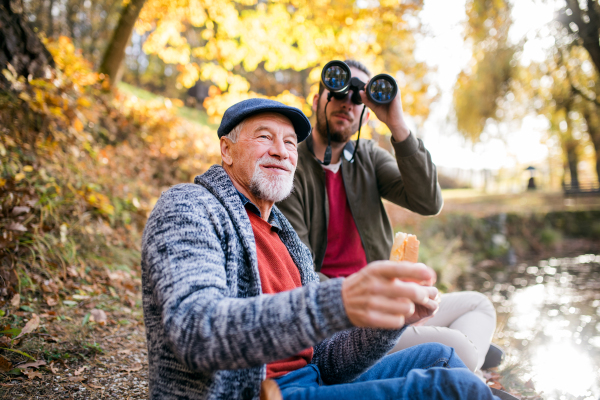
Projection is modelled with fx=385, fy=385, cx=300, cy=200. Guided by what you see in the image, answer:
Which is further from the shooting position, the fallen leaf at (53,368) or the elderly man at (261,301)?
the fallen leaf at (53,368)

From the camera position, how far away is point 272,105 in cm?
139

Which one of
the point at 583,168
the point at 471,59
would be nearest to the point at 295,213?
the point at 471,59

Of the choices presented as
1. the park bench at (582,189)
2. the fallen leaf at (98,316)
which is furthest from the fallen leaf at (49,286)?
the park bench at (582,189)

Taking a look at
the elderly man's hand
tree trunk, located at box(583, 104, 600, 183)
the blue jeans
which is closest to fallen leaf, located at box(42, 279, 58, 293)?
the blue jeans

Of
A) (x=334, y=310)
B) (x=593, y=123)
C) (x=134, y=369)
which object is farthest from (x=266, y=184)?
(x=593, y=123)

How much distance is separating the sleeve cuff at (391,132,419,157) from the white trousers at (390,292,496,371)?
0.88 m

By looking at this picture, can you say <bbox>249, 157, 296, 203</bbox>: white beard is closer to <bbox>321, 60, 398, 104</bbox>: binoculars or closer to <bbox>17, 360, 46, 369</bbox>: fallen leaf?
<bbox>321, 60, 398, 104</bbox>: binoculars

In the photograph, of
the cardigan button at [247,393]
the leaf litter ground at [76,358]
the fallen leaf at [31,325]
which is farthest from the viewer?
the fallen leaf at [31,325]

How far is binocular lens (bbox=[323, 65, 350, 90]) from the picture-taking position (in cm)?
203

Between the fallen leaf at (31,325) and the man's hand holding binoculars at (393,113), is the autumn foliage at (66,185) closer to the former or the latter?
the fallen leaf at (31,325)

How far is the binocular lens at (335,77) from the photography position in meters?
2.03

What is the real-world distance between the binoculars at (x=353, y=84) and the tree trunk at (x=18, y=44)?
10.1 feet

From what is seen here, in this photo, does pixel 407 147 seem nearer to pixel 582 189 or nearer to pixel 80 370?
pixel 80 370

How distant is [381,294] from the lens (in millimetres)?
819
